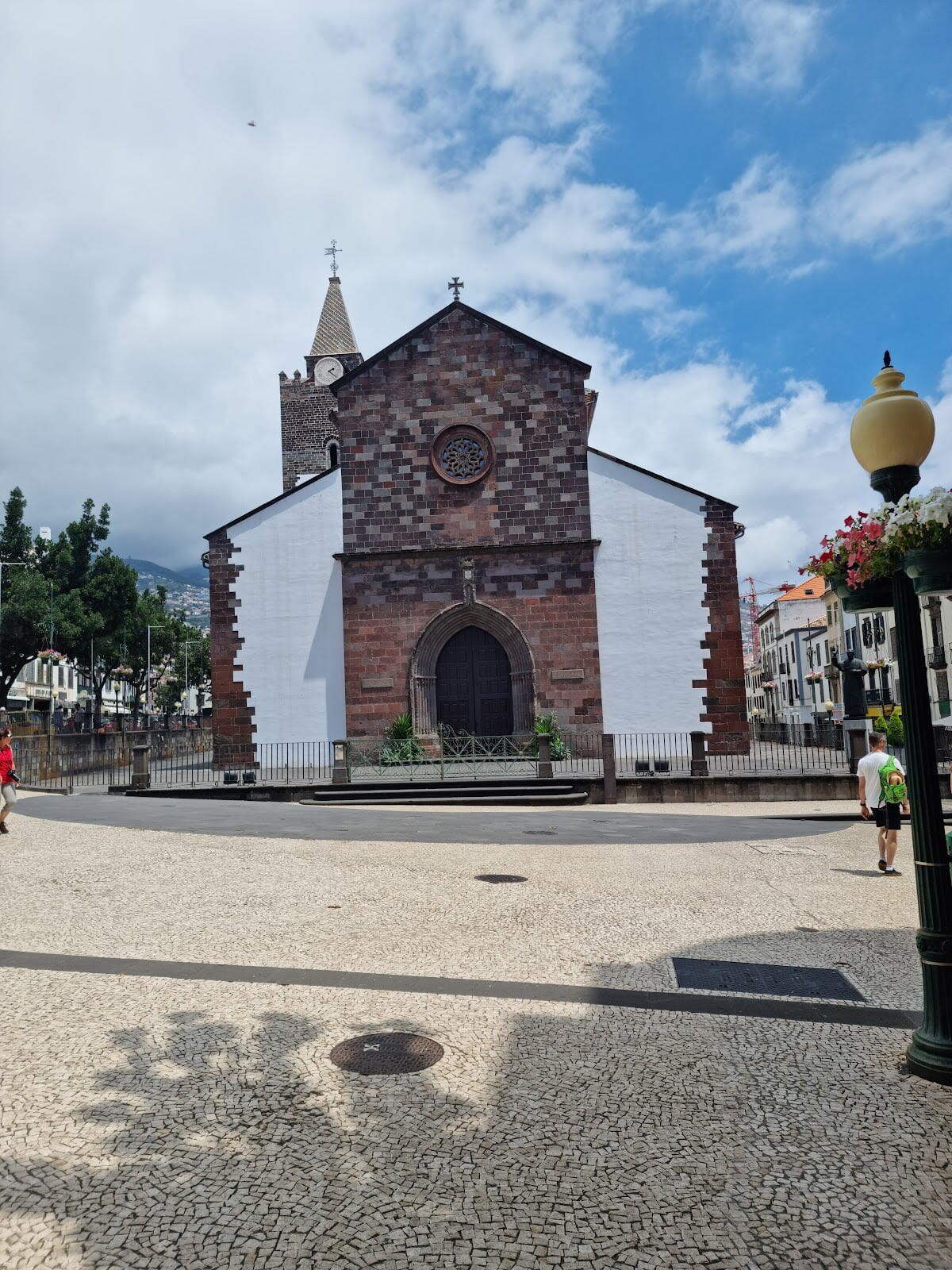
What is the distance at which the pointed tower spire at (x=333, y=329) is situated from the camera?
43.4 metres

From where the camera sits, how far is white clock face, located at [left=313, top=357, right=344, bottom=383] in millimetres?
42906

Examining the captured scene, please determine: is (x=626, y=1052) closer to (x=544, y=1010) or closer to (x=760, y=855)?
(x=544, y=1010)

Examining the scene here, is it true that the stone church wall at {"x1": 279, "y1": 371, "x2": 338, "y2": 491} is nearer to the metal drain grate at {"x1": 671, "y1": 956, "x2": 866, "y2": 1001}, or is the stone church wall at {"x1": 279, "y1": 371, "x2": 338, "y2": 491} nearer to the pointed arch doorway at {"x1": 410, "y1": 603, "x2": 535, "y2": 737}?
the pointed arch doorway at {"x1": 410, "y1": 603, "x2": 535, "y2": 737}

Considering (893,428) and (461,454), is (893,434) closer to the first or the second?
(893,428)

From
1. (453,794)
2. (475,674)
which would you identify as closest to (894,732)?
(475,674)

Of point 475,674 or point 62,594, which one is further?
point 62,594

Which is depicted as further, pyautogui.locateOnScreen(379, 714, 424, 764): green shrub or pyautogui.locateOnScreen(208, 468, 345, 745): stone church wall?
pyautogui.locateOnScreen(208, 468, 345, 745): stone church wall

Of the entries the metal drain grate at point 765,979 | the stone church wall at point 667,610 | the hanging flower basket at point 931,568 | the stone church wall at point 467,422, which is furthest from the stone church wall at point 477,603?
the hanging flower basket at point 931,568

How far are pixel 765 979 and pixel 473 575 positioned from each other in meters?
19.4

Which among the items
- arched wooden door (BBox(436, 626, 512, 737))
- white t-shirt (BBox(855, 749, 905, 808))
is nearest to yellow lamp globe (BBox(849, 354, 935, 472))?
white t-shirt (BBox(855, 749, 905, 808))

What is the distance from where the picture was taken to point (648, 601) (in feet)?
80.3

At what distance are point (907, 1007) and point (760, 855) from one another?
606 cm

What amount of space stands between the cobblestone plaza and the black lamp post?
31 centimetres

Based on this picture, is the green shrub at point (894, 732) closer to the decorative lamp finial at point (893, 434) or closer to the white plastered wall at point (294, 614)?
the white plastered wall at point (294, 614)
